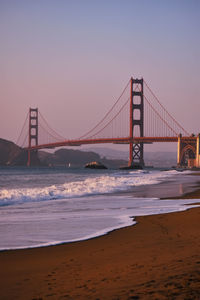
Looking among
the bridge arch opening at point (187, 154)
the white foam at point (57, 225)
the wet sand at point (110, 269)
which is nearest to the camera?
the wet sand at point (110, 269)

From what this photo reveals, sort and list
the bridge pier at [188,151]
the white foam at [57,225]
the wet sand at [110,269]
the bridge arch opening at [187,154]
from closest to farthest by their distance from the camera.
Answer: the wet sand at [110,269]
the white foam at [57,225]
the bridge pier at [188,151]
the bridge arch opening at [187,154]

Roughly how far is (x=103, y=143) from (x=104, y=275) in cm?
6626

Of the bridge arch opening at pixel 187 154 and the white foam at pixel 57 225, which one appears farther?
the bridge arch opening at pixel 187 154

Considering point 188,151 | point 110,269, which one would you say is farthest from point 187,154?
point 110,269

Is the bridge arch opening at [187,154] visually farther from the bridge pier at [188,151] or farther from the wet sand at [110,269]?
the wet sand at [110,269]

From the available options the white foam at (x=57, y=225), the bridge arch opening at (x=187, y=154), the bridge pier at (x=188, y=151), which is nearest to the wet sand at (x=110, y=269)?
the white foam at (x=57, y=225)

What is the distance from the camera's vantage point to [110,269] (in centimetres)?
375

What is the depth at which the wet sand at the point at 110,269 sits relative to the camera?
9.90 ft

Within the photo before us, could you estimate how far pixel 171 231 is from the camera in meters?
6.15

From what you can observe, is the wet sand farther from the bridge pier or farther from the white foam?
the bridge pier

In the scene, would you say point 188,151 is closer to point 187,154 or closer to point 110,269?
point 187,154

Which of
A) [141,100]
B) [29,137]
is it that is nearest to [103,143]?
[141,100]

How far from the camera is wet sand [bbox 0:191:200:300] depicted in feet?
9.90

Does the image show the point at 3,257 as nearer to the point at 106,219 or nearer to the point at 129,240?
the point at 129,240
